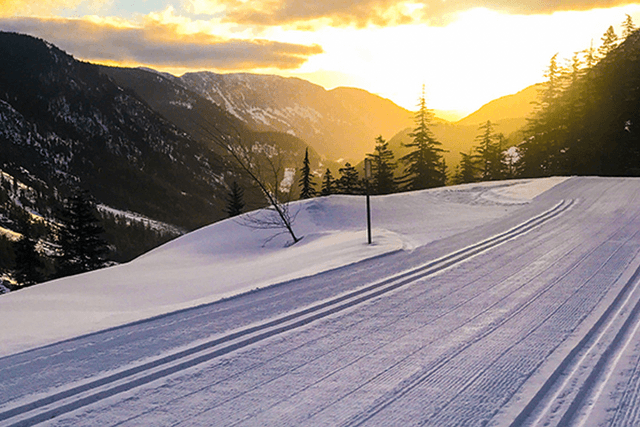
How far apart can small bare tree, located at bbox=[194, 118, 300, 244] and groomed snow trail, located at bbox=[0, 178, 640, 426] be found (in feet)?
23.9

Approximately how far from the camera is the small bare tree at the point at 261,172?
1386 cm

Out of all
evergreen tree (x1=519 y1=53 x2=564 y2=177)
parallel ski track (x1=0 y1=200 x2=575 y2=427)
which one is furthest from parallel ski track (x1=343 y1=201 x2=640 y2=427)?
evergreen tree (x1=519 y1=53 x2=564 y2=177)

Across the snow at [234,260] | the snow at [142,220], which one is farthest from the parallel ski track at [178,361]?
the snow at [142,220]

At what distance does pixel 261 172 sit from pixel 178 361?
11.1 m

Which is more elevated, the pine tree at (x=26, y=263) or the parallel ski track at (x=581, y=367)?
the parallel ski track at (x=581, y=367)

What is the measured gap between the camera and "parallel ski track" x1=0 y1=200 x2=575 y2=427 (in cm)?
356

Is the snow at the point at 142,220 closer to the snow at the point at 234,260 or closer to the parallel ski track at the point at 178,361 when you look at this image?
the snow at the point at 234,260

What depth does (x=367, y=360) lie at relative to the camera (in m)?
4.52

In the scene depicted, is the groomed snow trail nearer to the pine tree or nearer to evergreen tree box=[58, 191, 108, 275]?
evergreen tree box=[58, 191, 108, 275]

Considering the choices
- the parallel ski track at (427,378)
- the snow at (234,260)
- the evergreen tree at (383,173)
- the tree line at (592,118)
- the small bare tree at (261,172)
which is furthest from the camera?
the evergreen tree at (383,173)

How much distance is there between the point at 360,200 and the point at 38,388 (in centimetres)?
1471

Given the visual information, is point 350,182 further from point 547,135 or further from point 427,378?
point 427,378

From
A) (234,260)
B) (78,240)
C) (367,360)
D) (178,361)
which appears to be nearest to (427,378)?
(367,360)

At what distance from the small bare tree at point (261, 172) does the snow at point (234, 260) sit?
47 cm
